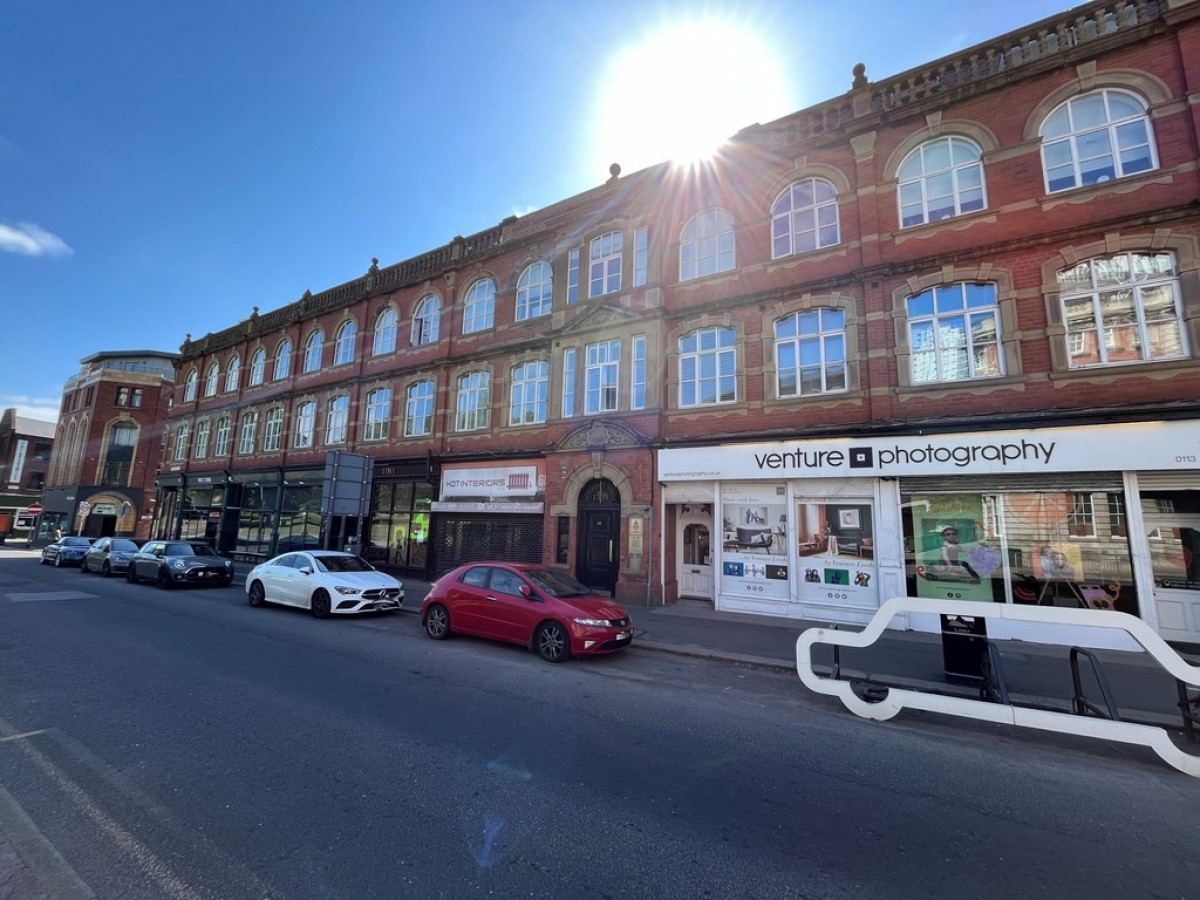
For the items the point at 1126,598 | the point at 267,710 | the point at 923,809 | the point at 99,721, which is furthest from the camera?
the point at 1126,598

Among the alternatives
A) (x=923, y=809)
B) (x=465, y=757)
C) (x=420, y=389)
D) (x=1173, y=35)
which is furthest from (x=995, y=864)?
(x=420, y=389)

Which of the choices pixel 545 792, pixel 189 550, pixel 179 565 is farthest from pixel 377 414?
pixel 545 792

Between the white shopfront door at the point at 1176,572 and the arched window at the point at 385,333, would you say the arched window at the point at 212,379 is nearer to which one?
the arched window at the point at 385,333

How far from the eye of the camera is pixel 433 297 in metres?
21.0

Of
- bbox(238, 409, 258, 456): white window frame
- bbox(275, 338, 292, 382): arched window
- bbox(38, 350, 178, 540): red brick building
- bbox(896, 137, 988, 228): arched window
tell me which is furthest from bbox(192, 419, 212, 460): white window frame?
bbox(896, 137, 988, 228): arched window

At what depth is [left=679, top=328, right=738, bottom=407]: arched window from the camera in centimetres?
1378

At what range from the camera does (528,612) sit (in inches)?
340

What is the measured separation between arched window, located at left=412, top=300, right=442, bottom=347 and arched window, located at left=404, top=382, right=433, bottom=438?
6.09 ft

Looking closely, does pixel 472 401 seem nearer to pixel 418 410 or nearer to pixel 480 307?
pixel 418 410

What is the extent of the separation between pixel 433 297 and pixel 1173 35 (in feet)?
68.8

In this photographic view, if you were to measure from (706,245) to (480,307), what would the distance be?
349 inches

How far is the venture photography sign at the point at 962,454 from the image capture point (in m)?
9.36

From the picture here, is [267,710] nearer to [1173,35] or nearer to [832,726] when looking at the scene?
[832,726]

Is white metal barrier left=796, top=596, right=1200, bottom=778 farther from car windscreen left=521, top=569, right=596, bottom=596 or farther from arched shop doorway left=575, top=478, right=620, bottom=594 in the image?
arched shop doorway left=575, top=478, right=620, bottom=594
